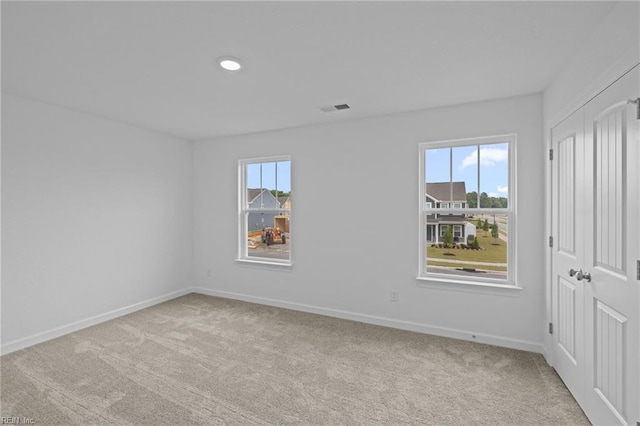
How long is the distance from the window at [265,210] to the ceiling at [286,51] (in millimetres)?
1260

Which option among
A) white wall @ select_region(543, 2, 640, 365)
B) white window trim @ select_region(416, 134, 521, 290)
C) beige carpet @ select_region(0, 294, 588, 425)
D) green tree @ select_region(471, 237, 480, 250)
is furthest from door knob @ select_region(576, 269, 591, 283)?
green tree @ select_region(471, 237, 480, 250)

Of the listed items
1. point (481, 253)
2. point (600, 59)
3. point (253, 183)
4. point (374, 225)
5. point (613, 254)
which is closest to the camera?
point (613, 254)

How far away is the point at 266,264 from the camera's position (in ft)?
14.0

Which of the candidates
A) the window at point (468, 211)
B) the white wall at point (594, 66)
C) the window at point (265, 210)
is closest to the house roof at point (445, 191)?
the window at point (468, 211)

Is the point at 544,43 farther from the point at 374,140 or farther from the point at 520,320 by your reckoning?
the point at 520,320

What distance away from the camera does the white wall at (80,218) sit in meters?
2.88

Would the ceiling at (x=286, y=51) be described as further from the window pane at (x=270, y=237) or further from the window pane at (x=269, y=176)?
the window pane at (x=270, y=237)

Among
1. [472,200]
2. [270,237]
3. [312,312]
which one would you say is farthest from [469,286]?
[270,237]

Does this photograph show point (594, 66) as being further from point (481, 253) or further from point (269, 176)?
point (269, 176)

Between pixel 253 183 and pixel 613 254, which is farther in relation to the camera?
pixel 253 183

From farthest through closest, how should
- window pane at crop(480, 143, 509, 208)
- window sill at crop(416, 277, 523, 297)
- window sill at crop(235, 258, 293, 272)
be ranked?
window sill at crop(235, 258, 293, 272), window pane at crop(480, 143, 509, 208), window sill at crop(416, 277, 523, 297)

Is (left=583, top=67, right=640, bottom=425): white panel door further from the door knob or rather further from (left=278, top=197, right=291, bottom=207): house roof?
(left=278, top=197, right=291, bottom=207): house roof

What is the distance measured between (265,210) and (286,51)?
8.71 ft

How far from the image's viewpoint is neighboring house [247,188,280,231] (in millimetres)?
4402
